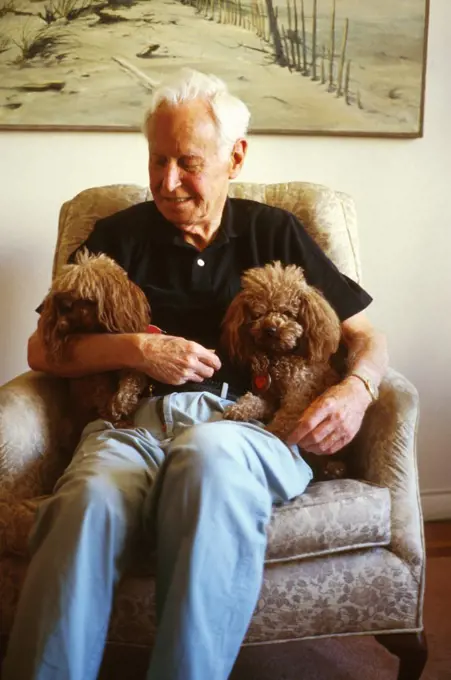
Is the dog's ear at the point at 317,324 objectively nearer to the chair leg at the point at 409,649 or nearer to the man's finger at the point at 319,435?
the man's finger at the point at 319,435

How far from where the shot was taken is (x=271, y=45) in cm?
213

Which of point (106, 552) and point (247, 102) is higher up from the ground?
point (247, 102)

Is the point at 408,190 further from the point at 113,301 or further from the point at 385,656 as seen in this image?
the point at 385,656

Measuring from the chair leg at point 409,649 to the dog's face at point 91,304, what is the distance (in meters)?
0.83

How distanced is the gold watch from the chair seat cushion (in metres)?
0.21

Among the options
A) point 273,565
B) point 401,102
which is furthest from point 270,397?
point 401,102

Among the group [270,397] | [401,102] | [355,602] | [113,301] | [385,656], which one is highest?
[401,102]

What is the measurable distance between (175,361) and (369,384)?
0.42 metres

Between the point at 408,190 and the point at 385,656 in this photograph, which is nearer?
the point at 385,656

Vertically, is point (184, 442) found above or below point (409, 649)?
above

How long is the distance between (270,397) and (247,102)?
1060 millimetres

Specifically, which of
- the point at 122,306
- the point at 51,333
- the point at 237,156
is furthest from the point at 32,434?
the point at 237,156

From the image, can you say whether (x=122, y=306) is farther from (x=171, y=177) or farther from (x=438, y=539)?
(x=438, y=539)

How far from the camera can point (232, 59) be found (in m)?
2.12
